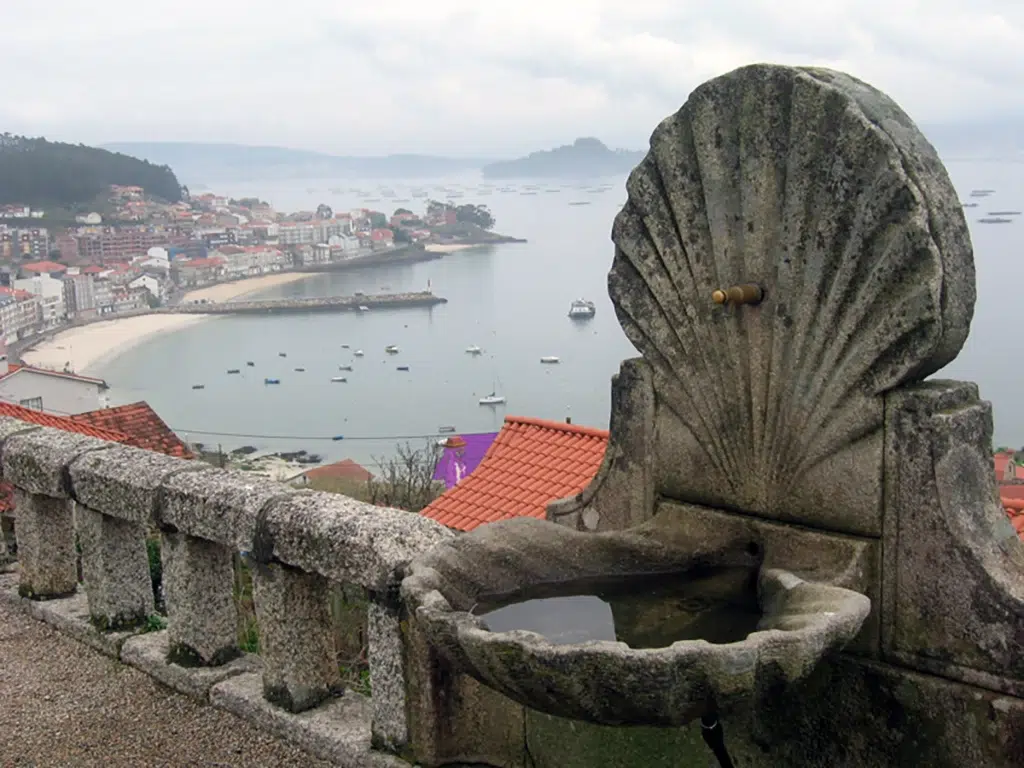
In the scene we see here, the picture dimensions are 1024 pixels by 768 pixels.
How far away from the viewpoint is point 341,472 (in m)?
39.1

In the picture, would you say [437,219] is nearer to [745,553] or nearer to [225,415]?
[225,415]

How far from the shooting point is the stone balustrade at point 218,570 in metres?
3.29

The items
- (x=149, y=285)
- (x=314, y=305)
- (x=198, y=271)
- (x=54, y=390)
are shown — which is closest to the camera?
(x=54, y=390)

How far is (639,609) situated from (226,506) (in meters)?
1.67

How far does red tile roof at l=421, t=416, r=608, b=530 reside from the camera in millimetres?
12594

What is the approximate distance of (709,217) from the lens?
2756 millimetres

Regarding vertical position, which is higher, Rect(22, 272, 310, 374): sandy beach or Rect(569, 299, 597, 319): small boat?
Rect(569, 299, 597, 319): small boat

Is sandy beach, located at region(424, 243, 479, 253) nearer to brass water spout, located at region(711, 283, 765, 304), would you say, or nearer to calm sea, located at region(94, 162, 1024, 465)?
calm sea, located at region(94, 162, 1024, 465)

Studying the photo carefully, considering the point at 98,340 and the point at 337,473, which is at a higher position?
the point at 337,473

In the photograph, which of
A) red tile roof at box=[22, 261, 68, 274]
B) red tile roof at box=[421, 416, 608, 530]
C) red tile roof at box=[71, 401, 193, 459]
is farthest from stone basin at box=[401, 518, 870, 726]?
red tile roof at box=[22, 261, 68, 274]

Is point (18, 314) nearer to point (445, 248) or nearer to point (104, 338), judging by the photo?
point (104, 338)

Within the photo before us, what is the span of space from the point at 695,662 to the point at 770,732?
2.80 ft

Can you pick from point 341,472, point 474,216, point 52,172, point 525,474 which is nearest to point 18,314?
point 52,172

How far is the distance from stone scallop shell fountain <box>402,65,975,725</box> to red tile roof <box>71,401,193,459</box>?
14.3 m
